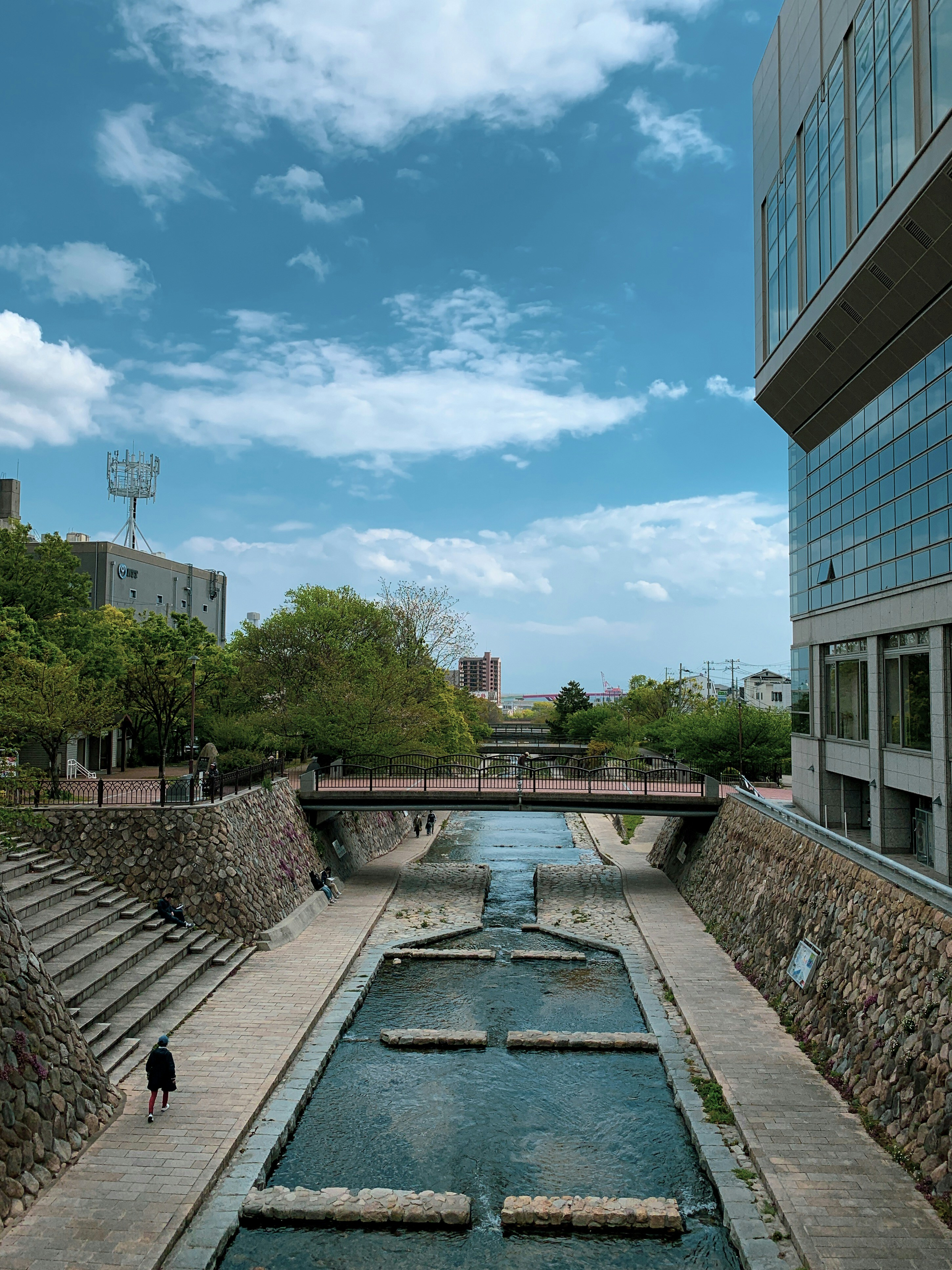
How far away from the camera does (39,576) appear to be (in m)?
34.2

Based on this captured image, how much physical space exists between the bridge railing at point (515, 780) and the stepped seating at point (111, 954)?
11.6m

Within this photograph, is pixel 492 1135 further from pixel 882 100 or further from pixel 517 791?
pixel 882 100

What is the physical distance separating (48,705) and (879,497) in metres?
25.6

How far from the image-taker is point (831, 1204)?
11.0m

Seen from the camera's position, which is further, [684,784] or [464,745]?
[464,745]

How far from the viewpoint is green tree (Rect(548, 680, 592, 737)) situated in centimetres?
9656

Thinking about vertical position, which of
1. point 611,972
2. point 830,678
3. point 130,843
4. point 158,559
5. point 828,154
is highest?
point 828,154

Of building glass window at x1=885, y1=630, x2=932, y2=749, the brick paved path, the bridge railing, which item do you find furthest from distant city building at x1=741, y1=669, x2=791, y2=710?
the brick paved path

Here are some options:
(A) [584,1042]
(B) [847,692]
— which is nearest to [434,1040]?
(A) [584,1042]

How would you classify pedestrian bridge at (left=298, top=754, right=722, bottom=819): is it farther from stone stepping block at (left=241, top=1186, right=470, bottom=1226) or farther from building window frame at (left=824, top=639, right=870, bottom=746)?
stone stepping block at (left=241, top=1186, right=470, bottom=1226)

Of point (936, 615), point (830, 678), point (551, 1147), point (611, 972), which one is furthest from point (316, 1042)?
point (830, 678)

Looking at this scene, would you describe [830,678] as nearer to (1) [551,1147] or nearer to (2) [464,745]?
(1) [551,1147]

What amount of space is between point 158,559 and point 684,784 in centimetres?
4277

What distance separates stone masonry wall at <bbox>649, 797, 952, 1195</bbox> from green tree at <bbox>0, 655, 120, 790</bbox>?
19.8m
